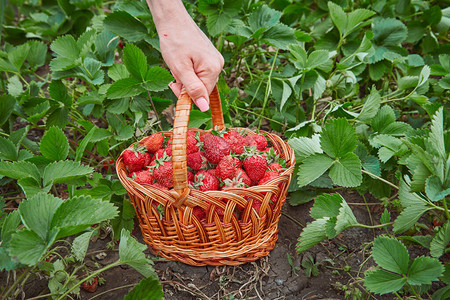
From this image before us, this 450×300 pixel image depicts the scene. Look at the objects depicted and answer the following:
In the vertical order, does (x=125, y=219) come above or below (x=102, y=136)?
below

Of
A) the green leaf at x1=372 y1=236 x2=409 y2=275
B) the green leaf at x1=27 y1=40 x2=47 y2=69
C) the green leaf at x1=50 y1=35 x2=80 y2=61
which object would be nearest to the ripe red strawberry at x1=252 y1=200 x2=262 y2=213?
the green leaf at x1=372 y1=236 x2=409 y2=275

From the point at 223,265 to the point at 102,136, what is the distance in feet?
1.94

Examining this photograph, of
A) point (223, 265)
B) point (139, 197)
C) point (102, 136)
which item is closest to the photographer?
point (139, 197)

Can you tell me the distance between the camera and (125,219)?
3.99 feet

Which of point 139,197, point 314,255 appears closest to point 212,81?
point 139,197

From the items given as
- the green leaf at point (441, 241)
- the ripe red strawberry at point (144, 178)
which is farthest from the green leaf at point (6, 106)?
the green leaf at point (441, 241)

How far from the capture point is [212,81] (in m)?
1.03

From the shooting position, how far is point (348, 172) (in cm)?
109

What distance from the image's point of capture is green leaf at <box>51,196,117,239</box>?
0.80 m

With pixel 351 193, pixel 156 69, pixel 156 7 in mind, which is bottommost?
pixel 351 193

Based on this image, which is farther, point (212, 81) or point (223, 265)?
point (223, 265)

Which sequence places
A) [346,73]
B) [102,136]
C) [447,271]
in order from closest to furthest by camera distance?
1. [447,271]
2. [102,136]
3. [346,73]

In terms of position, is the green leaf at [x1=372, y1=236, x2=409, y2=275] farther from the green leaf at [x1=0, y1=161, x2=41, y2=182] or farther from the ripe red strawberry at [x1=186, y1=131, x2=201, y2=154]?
the green leaf at [x1=0, y1=161, x2=41, y2=182]

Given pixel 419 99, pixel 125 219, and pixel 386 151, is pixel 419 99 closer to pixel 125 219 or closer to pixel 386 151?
pixel 386 151
